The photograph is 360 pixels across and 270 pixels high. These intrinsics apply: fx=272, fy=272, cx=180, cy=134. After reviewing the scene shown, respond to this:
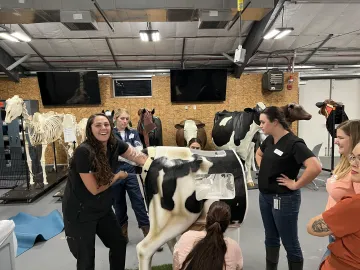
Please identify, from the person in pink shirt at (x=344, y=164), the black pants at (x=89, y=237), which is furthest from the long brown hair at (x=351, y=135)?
the black pants at (x=89, y=237)

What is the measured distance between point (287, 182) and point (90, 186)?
136cm

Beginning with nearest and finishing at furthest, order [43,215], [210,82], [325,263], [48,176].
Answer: [325,263], [43,215], [48,176], [210,82]

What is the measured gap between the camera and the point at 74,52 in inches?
289

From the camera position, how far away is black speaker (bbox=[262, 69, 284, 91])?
24.9 ft

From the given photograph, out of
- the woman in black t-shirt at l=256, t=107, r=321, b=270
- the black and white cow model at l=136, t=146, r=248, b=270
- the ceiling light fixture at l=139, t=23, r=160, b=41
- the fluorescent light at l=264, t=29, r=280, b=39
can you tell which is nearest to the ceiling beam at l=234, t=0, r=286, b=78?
the fluorescent light at l=264, t=29, r=280, b=39

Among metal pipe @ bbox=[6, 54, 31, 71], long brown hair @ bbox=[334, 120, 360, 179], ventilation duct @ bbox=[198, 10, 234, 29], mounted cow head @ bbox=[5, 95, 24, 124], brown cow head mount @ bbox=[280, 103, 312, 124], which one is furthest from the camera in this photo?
metal pipe @ bbox=[6, 54, 31, 71]

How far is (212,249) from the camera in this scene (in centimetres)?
133

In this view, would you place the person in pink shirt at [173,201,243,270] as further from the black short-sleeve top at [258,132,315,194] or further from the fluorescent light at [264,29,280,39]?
the fluorescent light at [264,29,280,39]

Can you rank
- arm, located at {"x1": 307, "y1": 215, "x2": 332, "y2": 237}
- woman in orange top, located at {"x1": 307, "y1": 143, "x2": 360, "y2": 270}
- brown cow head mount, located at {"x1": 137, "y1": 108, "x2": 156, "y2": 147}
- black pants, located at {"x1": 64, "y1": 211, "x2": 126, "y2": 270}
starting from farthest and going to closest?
brown cow head mount, located at {"x1": 137, "y1": 108, "x2": 156, "y2": 147}
black pants, located at {"x1": 64, "y1": 211, "x2": 126, "y2": 270}
arm, located at {"x1": 307, "y1": 215, "x2": 332, "y2": 237}
woman in orange top, located at {"x1": 307, "y1": 143, "x2": 360, "y2": 270}

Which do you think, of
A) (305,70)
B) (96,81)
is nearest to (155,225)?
(96,81)

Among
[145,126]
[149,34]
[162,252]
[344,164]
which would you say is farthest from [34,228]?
[149,34]

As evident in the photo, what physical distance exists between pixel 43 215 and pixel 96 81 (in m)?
4.53

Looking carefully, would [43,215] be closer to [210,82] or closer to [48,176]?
[48,176]

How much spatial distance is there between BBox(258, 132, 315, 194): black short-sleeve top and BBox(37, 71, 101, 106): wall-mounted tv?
6615 millimetres
